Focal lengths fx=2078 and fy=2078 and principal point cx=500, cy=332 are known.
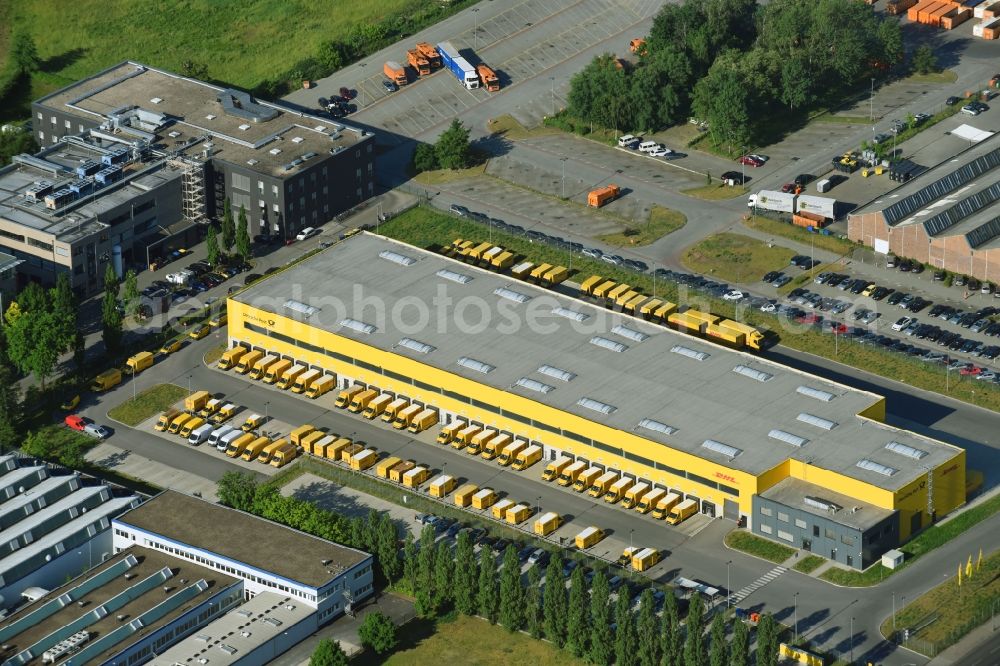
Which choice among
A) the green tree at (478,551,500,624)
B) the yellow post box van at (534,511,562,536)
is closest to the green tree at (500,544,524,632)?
the green tree at (478,551,500,624)

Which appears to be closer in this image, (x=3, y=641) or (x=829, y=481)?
(x=3, y=641)

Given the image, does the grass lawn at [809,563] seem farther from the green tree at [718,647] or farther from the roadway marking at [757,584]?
the green tree at [718,647]

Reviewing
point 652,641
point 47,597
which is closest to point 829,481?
point 652,641

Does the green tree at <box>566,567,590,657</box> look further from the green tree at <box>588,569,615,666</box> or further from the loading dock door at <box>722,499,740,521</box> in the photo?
the loading dock door at <box>722,499,740,521</box>

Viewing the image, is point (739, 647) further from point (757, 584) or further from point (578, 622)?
point (757, 584)

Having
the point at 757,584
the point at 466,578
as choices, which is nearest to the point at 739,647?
the point at 757,584

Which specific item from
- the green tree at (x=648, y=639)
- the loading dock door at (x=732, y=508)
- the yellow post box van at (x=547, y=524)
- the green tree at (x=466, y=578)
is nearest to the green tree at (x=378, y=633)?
the green tree at (x=466, y=578)

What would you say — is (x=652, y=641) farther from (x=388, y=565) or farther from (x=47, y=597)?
(x=47, y=597)
